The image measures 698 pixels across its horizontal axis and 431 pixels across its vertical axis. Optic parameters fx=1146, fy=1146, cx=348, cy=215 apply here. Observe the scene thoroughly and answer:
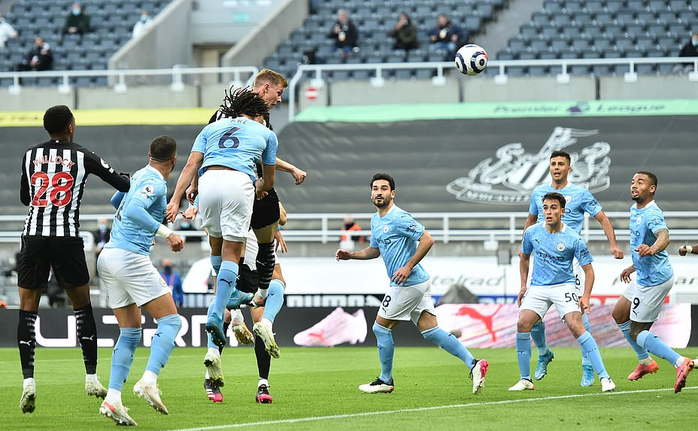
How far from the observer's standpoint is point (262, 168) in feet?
31.7

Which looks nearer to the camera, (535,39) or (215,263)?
(215,263)

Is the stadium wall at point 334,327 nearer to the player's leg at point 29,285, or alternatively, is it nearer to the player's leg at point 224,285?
the player's leg at point 224,285

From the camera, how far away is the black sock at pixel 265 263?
32.8 feet

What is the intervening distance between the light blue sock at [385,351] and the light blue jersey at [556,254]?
1518 millimetres

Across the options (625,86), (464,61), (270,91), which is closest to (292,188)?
(625,86)

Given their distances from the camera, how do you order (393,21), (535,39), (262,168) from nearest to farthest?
(262,168) → (535,39) → (393,21)

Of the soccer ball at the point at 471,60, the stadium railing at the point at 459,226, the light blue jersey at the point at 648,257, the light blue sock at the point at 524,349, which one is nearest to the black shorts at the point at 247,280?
the light blue sock at the point at 524,349

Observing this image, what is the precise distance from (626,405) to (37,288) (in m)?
4.78

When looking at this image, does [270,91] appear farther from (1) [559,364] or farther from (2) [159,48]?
(2) [159,48]

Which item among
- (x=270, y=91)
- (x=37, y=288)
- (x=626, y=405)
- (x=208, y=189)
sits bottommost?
(x=626, y=405)

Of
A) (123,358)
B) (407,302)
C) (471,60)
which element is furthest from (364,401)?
(471,60)

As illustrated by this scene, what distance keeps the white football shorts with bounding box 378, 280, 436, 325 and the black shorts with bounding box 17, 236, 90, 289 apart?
10.1ft

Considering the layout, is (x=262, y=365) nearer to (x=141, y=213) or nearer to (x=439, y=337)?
(x=439, y=337)

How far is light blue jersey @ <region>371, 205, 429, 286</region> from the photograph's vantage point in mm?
10766
